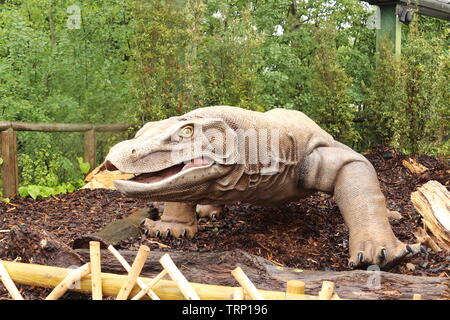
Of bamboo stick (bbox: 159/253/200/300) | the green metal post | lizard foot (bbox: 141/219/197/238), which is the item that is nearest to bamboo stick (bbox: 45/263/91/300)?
bamboo stick (bbox: 159/253/200/300)

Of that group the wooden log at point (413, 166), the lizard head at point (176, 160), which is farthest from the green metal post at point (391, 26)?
the lizard head at point (176, 160)

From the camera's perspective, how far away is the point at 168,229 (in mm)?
4285

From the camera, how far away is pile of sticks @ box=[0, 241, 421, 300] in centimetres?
224

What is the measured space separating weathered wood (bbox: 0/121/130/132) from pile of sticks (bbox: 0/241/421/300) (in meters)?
4.39

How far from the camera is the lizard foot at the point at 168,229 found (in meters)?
4.28

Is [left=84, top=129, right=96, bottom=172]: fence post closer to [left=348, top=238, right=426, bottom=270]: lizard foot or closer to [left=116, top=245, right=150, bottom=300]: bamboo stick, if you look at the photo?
[left=348, top=238, right=426, bottom=270]: lizard foot

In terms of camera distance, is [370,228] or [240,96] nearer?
[370,228]

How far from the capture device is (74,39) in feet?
30.6

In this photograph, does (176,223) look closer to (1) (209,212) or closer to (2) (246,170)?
(1) (209,212)

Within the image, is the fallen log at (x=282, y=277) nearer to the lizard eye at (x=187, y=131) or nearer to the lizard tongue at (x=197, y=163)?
the lizard tongue at (x=197, y=163)

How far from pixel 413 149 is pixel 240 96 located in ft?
9.96
